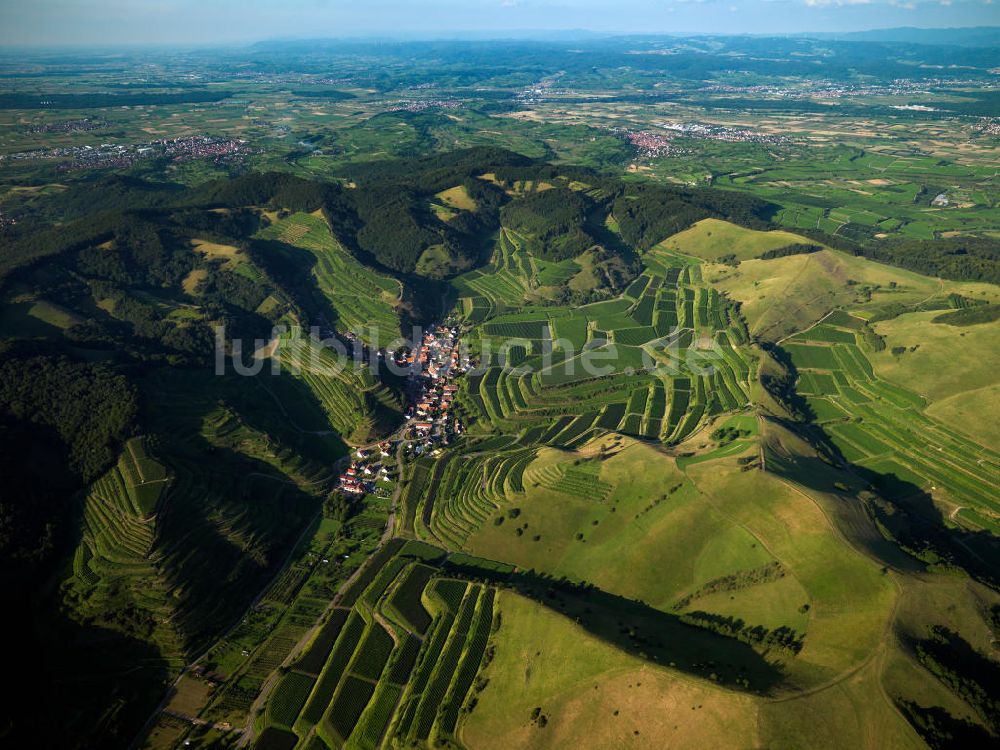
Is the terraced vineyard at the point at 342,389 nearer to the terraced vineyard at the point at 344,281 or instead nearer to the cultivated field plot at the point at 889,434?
the terraced vineyard at the point at 344,281

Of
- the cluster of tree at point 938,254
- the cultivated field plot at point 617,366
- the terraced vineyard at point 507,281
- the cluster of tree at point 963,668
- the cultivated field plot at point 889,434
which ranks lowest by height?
the cultivated field plot at point 889,434

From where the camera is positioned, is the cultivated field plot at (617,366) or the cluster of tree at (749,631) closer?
the cluster of tree at (749,631)

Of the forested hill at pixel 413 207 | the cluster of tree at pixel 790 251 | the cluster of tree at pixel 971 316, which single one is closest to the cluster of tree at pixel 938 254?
the cluster of tree at pixel 790 251

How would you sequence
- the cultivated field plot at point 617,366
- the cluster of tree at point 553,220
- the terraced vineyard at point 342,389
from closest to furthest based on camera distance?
the terraced vineyard at point 342,389 < the cultivated field plot at point 617,366 < the cluster of tree at point 553,220

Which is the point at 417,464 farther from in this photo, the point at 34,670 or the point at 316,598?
the point at 34,670

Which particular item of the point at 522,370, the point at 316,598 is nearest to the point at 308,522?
the point at 316,598

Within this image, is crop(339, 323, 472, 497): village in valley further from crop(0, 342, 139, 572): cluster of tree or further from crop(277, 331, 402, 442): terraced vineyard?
crop(0, 342, 139, 572): cluster of tree

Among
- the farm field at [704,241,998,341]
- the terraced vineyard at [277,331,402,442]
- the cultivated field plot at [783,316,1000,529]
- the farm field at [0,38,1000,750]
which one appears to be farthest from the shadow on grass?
the farm field at [704,241,998,341]
